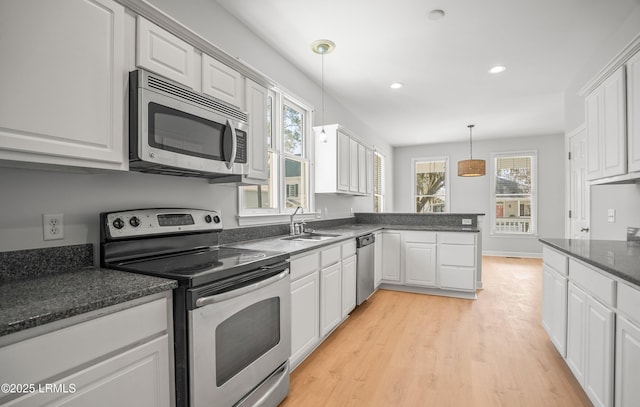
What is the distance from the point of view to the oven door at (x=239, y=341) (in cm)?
131

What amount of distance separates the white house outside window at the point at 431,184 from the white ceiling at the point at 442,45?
9.12ft

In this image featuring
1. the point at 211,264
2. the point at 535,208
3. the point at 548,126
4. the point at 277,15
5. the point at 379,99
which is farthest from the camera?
the point at 535,208

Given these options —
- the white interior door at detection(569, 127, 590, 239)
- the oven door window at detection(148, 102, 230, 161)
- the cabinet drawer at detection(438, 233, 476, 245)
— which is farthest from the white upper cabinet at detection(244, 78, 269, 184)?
the white interior door at detection(569, 127, 590, 239)

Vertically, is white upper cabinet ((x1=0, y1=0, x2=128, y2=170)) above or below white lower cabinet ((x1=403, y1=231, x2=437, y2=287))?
above

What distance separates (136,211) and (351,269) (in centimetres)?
211

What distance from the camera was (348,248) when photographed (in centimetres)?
312

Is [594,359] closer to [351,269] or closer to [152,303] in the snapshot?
[351,269]

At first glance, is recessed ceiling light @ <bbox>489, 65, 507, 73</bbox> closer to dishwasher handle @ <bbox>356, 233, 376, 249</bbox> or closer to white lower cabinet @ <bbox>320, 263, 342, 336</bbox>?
dishwasher handle @ <bbox>356, 233, 376, 249</bbox>

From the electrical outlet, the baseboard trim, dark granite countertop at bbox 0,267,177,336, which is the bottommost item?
the baseboard trim

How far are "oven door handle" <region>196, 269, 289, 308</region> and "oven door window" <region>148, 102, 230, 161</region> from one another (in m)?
0.78

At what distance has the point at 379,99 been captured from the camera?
4.73 metres

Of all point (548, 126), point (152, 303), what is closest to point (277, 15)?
point (152, 303)

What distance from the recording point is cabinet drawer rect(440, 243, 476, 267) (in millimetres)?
3902

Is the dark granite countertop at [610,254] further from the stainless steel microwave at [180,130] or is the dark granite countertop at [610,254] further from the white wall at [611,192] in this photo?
the stainless steel microwave at [180,130]
